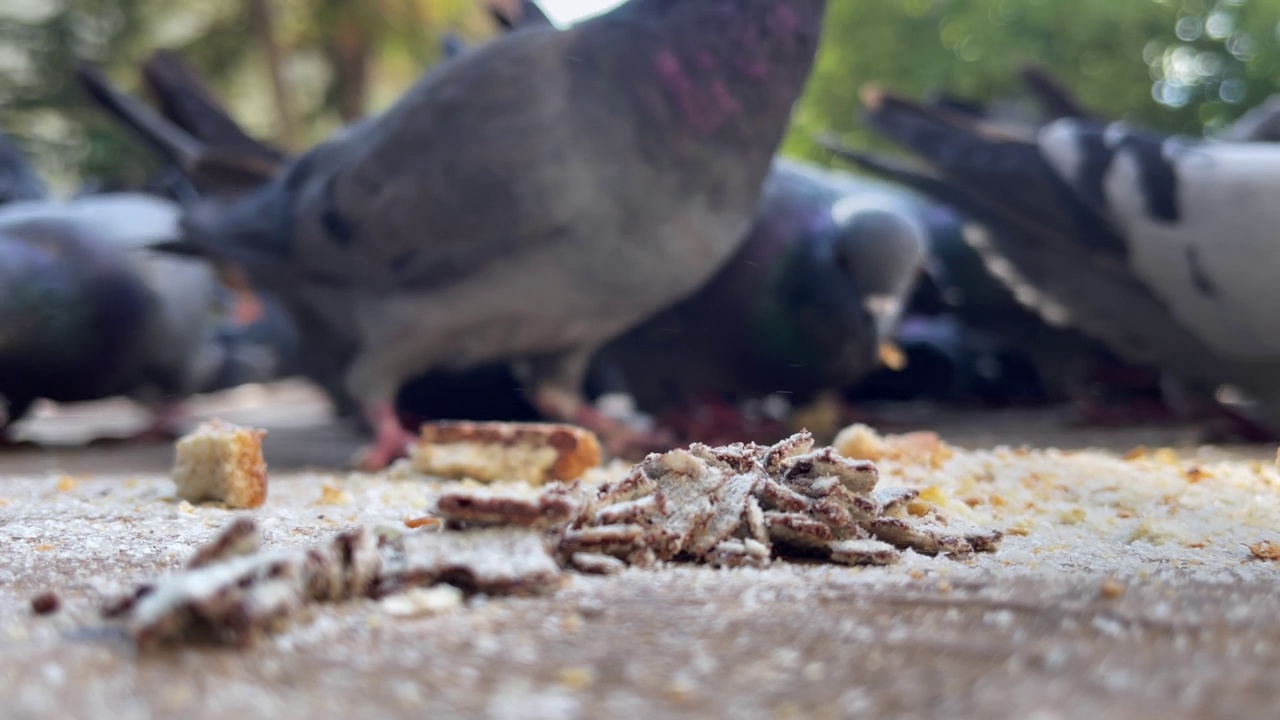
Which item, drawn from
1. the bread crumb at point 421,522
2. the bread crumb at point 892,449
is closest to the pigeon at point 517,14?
the bread crumb at point 892,449

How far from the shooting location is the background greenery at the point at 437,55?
6.23 metres

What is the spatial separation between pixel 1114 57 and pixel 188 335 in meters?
5.76

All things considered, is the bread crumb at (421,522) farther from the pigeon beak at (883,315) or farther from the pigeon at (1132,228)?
the pigeon at (1132,228)

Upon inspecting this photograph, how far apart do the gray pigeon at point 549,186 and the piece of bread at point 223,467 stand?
0.78 meters

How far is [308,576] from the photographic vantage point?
2.97 feet

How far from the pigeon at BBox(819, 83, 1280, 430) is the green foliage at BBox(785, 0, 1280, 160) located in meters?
3.01

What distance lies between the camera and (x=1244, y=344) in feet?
9.37

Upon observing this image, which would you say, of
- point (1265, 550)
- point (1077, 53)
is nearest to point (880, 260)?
point (1265, 550)

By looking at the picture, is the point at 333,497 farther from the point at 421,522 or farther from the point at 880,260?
the point at 880,260

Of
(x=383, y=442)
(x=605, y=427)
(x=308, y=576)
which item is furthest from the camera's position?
(x=605, y=427)

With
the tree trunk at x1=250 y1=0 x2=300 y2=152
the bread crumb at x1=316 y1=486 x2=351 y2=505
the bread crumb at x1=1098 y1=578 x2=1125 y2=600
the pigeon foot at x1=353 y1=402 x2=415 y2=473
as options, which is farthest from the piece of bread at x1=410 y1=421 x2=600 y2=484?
the tree trunk at x1=250 y1=0 x2=300 y2=152

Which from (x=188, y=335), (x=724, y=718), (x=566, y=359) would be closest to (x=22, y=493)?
(x=566, y=359)

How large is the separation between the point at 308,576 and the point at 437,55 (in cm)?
828

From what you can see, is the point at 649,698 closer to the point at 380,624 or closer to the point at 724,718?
the point at 724,718
